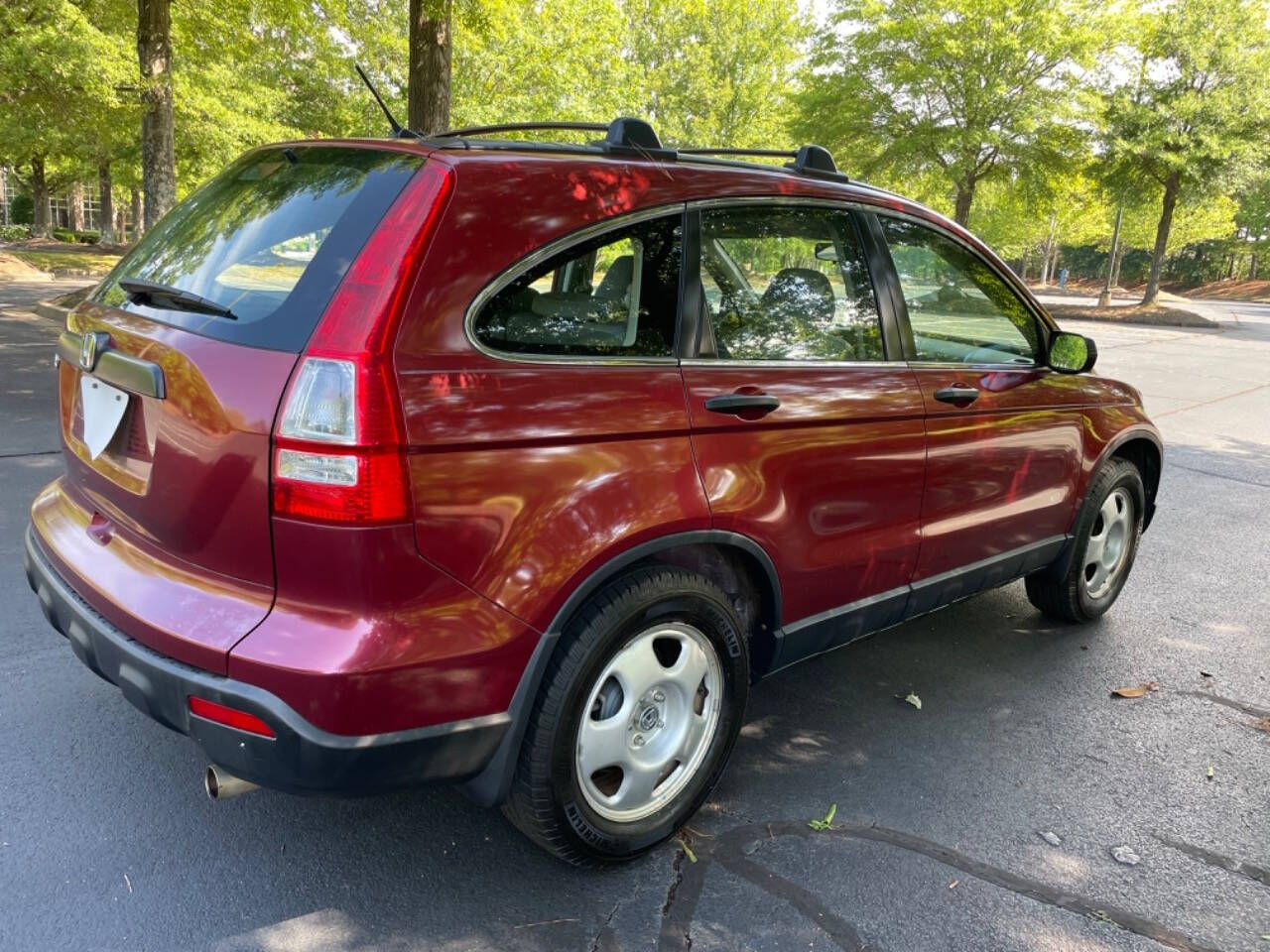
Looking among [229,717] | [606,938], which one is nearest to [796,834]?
[606,938]

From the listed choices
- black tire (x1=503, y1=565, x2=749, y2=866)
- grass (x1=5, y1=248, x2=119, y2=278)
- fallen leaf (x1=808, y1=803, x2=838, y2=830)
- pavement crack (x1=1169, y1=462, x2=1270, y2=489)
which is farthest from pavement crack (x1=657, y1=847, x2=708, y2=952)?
grass (x1=5, y1=248, x2=119, y2=278)

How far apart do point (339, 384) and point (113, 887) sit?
150 centimetres

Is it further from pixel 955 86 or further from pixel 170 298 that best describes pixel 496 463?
pixel 955 86

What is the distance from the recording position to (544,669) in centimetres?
219

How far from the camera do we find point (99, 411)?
246 cm

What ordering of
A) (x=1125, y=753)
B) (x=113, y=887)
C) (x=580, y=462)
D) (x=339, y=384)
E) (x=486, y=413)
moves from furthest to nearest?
(x=1125, y=753) → (x=113, y=887) → (x=580, y=462) → (x=486, y=413) → (x=339, y=384)

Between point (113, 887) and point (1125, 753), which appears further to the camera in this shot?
point (1125, 753)

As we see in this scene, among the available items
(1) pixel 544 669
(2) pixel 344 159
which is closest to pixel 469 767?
(1) pixel 544 669

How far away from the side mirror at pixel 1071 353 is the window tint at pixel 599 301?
2.01 meters

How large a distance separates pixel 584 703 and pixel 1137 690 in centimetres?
262

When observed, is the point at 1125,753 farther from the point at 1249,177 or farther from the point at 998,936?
the point at 1249,177

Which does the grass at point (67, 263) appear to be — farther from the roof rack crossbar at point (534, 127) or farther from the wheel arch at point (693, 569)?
the wheel arch at point (693, 569)

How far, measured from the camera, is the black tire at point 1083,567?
4.05 m

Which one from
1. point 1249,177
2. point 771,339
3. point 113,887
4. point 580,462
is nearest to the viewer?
point 580,462
